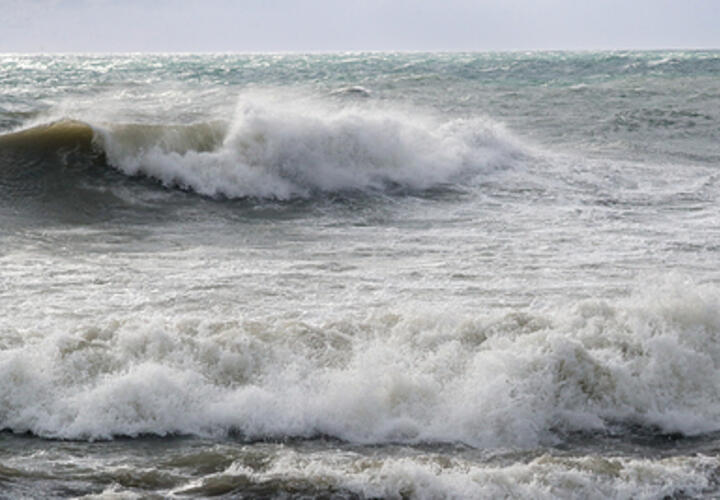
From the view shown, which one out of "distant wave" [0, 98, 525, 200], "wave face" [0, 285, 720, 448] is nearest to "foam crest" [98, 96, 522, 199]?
"distant wave" [0, 98, 525, 200]

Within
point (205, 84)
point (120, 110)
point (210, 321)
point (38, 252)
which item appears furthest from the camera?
point (205, 84)

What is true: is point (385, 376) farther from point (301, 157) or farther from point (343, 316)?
point (301, 157)

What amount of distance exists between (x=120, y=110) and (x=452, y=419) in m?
15.4

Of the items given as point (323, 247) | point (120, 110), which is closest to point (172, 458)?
point (323, 247)

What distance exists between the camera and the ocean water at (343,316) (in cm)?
425

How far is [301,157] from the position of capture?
1252 cm

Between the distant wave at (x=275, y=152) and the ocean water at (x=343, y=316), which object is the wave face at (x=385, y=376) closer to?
the ocean water at (x=343, y=316)

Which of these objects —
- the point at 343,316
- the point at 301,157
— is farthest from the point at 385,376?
the point at 301,157

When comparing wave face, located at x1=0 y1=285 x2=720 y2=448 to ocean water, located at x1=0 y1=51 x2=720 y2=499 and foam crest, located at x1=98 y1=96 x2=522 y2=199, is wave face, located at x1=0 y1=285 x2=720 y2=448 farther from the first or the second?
foam crest, located at x1=98 y1=96 x2=522 y2=199

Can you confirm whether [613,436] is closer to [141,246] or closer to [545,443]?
[545,443]

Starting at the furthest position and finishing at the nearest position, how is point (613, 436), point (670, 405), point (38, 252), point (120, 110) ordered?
point (120, 110) < point (38, 252) < point (670, 405) < point (613, 436)

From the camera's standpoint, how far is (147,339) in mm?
5465

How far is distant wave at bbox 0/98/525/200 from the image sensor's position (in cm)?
1193

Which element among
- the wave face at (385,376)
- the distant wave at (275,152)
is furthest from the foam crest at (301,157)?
the wave face at (385,376)
